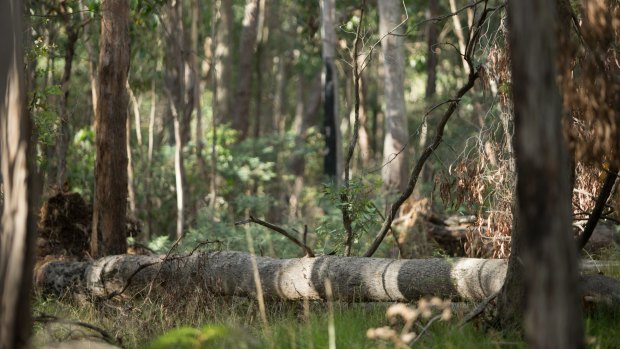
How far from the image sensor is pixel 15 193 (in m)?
5.65

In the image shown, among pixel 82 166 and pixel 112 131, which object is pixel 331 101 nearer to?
pixel 82 166

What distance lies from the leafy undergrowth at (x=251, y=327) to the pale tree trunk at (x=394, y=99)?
32.4 ft

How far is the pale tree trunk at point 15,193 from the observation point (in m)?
5.53

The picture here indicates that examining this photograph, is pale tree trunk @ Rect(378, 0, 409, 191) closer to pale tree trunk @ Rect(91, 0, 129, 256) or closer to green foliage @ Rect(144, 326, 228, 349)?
pale tree trunk @ Rect(91, 0, 129, 256)

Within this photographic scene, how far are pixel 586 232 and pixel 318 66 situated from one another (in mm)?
26939

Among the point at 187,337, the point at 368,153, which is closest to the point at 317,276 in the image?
the point at 187,337

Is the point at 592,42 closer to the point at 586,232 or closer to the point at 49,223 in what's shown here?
the point at 586,232

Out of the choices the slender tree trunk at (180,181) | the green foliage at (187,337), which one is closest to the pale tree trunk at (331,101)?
the slender tree trunk at (180,181)

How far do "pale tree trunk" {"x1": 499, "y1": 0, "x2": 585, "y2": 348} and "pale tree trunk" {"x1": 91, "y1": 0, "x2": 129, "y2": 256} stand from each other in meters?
9.08

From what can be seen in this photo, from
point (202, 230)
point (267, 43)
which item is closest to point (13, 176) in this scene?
point (202, 230)

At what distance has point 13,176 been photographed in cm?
566

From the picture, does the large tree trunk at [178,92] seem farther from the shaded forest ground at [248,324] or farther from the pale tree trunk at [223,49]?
the shaded forest ground at [248,324]

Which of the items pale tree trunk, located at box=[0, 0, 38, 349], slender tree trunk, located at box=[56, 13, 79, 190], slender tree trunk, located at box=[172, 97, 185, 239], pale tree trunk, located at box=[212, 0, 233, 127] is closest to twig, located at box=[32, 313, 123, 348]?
pale tree trunk, located at box=[0, 0, 38, 349]

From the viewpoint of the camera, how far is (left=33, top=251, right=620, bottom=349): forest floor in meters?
6.79
